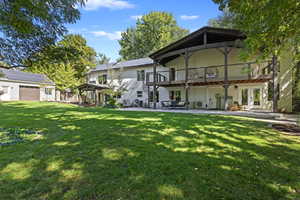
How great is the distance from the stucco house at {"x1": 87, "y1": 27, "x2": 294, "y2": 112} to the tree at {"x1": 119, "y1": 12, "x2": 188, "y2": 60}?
1824cm

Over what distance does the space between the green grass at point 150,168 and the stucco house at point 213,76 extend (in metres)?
6.31

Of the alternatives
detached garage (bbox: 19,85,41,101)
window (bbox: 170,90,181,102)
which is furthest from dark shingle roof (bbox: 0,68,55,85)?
window (bbox: 170,90,181,102)

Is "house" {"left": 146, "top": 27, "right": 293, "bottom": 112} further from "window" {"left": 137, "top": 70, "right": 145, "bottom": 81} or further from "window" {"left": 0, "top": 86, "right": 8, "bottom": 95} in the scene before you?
"window" {"left": 0, "top": 86, "right": 8, "bottom": 95}

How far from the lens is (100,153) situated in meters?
3.62

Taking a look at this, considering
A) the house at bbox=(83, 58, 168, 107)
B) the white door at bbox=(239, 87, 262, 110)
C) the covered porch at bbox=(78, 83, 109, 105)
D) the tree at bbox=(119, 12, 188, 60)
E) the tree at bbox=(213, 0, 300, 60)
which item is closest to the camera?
the tree at bbox=(213, 0, 300, 60)

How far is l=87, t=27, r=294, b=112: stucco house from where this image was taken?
42.1 ft

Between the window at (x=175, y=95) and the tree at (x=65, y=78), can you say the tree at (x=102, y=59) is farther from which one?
the window at (x=175, y=95)

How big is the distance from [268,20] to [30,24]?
599 centimetres

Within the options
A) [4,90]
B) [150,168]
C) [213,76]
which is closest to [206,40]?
[213,76]

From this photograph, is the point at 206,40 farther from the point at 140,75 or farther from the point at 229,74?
the point at 140,75

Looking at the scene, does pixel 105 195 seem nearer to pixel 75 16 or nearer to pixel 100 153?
pixel 100 153

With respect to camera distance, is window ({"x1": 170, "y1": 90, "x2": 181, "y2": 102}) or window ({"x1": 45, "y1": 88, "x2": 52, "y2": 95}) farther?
window ({"x1": 45, "y1": 88, "x2": 52, "y2": 95})

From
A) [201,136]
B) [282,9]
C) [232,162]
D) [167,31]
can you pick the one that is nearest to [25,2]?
[232,162]

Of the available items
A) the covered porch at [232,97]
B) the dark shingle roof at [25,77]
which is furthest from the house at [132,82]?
the dark shingle roof at [25,77]
